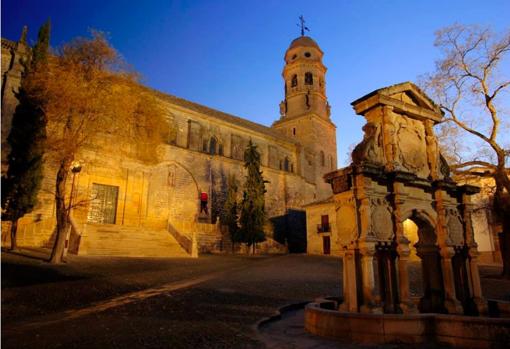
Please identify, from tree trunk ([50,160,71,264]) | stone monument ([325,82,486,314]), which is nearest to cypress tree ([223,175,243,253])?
tree trunk ([50,160,71,264])

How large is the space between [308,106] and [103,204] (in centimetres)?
2872

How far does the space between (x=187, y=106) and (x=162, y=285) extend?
24.3m

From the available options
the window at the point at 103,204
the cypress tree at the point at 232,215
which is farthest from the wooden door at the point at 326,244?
the window at the point at 103,204

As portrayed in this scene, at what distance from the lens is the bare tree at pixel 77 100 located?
14406mm

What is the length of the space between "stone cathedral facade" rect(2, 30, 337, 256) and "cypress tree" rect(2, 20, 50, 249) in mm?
2165

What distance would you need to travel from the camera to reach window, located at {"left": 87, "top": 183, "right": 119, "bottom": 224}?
23516 mm

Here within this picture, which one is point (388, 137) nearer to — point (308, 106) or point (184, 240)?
point (184, 240)

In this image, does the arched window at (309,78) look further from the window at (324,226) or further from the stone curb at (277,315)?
the stone curb at (277,315)

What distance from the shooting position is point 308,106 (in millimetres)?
43656

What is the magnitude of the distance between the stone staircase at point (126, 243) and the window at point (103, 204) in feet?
8.56

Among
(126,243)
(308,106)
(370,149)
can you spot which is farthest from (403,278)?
(308,106)

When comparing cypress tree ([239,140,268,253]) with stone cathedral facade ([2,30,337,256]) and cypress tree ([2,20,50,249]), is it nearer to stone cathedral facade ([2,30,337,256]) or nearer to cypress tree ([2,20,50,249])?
stone cathedral facade ([2,30,337,256])

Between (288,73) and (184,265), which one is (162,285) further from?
(288,73)

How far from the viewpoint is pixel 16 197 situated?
16750mm
